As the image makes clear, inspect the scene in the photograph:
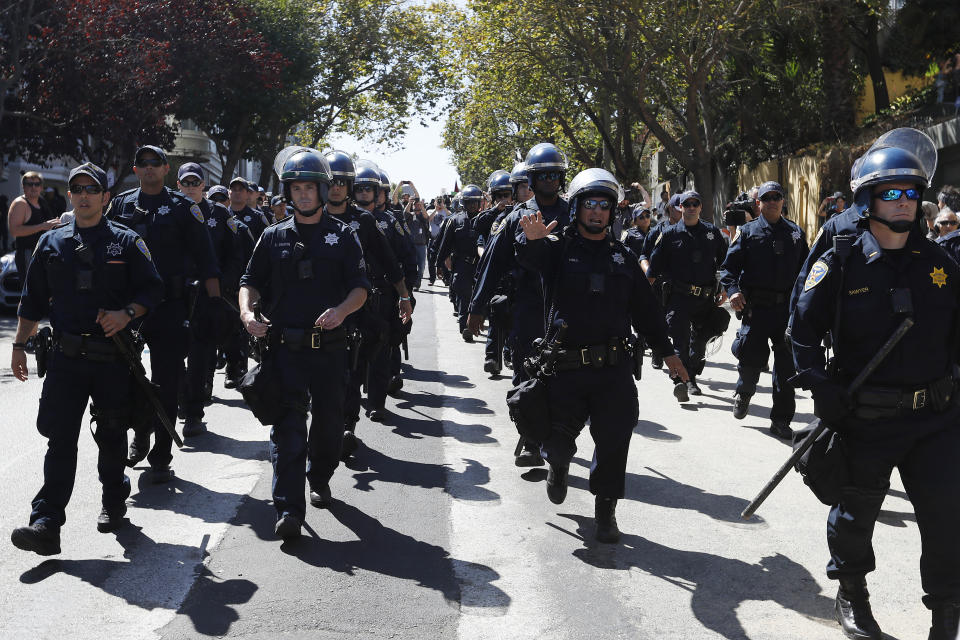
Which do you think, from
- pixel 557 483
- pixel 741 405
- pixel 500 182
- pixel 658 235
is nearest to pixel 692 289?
pixel 658 235

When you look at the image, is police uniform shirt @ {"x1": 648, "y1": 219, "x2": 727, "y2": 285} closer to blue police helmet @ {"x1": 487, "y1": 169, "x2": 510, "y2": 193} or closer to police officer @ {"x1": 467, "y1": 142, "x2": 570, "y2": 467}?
blue police helmet @ {"x1": 487, "y1": 169, "x2": 510, "y2": 193}

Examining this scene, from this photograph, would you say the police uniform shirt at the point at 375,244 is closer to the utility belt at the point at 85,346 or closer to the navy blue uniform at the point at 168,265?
the navy blue uniform at the point at 168,265

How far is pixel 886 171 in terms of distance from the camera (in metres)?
4.32

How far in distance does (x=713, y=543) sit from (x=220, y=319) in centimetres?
418

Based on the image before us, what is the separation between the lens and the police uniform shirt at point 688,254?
33.1ft

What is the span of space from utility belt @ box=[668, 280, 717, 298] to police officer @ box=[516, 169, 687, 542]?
4.51 meters

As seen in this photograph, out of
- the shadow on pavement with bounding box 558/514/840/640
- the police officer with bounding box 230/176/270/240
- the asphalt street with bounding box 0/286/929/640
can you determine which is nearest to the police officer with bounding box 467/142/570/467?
the asphalt street with bounding box 0/286/929/640

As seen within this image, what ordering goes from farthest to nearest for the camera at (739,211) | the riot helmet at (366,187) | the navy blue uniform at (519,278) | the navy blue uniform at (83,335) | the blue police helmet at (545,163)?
the camera at (739,211) < the riot helmet at (366,187) < the blue police helmet at (545,163) < the navy blue uniform at (519,278) < the navy blue uniform at (83,335)

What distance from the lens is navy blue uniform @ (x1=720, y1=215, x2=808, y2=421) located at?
338 inches

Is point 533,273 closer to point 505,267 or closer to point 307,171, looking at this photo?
point 505,267

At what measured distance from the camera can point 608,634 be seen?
4.35 m

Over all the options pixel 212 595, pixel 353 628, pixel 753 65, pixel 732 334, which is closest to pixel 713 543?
pixel 353 628

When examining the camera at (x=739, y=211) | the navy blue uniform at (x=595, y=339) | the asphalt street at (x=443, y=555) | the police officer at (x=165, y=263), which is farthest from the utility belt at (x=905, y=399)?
the camera at (x=739, y=211)

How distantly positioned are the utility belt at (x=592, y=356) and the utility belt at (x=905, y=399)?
1.54 m
